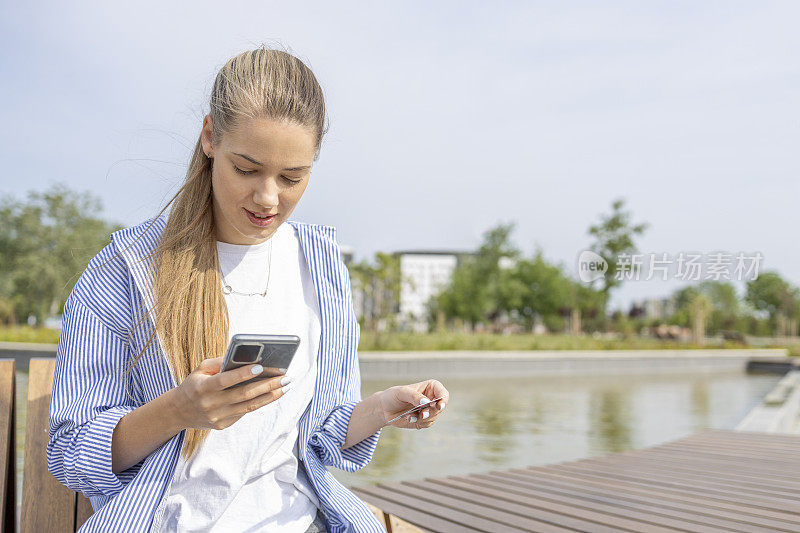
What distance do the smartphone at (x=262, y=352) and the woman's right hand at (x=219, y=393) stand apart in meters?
0.01

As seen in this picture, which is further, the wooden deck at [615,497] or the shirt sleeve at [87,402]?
the wooden deck at [615,497]

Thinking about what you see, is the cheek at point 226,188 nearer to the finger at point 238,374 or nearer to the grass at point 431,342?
the finger at point 238,374

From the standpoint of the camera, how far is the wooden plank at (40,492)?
1.68m

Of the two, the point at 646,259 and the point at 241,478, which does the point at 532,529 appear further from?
the point at 646,259

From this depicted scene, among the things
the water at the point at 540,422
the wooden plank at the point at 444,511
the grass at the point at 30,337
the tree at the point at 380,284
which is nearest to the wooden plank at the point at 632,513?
the wooden plank at the point at 444,511

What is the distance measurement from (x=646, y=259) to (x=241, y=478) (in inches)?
277

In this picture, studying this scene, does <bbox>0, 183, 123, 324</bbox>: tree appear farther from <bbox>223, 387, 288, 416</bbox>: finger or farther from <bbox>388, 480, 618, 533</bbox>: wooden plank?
<bbox>223, 387, 288, 416</bbox>: finger

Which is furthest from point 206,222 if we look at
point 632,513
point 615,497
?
point 615,497

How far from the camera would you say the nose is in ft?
4.20

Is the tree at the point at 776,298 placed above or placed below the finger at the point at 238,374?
above

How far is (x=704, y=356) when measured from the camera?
63.2 feet

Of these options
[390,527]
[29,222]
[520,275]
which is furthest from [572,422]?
[520,275]

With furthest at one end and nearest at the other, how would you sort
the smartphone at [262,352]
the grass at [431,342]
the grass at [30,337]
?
the grass at [431,342]
the grass at [30,337]
the smartphone at [262,352]

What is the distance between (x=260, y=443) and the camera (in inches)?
52.7
